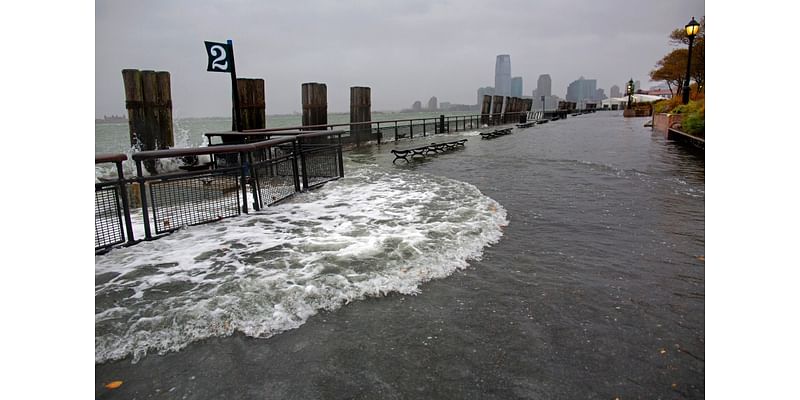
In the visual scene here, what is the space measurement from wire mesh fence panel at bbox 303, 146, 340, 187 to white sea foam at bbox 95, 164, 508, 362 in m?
2.04

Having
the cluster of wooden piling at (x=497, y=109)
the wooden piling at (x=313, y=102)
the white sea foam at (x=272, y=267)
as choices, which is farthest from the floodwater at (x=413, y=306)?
the cluster of wooden piling at (x=497, y=109)

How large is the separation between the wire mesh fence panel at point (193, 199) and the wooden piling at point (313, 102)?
1083 centimetres

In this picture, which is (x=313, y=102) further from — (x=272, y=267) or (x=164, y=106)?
(x=272, y=267)

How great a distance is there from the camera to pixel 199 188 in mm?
5938

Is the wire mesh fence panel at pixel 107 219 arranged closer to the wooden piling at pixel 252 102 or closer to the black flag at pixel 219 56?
the black flag at pixel 219 56

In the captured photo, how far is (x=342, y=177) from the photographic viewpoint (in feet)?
33.2

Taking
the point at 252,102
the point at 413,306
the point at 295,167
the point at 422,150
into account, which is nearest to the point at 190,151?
the point at 295,167

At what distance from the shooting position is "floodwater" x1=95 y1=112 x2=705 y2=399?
7.95ft

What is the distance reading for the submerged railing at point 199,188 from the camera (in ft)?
15.7

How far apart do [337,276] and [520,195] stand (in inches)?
188

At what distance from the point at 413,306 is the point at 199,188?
400 centimetres
